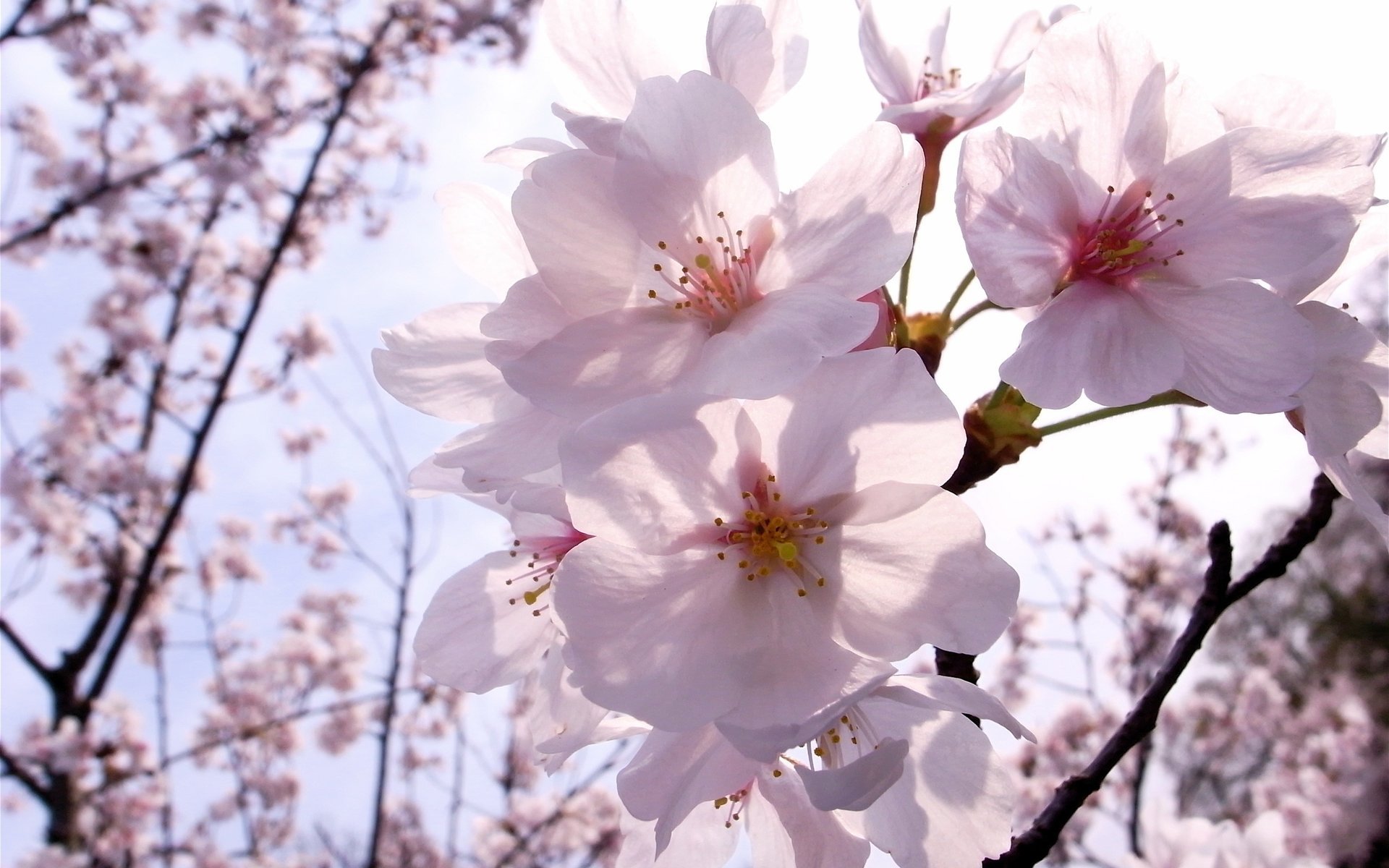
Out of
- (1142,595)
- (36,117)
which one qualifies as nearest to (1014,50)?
(1142,595)

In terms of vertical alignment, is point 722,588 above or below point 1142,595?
above

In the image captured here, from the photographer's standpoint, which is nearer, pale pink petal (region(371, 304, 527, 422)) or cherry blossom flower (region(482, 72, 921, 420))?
cherry blossom flower (region(482, 72, 921, 420))

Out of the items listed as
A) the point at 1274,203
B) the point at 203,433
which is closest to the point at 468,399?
the point at 1274,203

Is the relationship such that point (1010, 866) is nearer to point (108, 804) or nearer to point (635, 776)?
point (635, 776)

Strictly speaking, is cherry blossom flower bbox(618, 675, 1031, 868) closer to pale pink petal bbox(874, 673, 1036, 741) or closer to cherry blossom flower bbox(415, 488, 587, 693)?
pale pink petal bbox(874, 673, 1036, 741)

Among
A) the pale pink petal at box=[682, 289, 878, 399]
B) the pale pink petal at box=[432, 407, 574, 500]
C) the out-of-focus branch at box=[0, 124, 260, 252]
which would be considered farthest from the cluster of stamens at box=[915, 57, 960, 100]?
the out-of-focus branch at box=[0, 124, 260, 252]

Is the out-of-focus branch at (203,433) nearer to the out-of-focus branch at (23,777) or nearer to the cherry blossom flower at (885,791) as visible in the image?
the out-of-focus branch at (23,777)

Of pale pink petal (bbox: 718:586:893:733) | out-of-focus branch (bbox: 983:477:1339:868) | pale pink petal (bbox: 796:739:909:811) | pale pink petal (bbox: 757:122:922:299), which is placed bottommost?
out-of-focus branch (bbox: 983:477:1339:868)

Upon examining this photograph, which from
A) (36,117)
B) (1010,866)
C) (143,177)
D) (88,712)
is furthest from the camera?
(36,117)

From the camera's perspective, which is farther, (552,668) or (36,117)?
Answer: (36,117)
